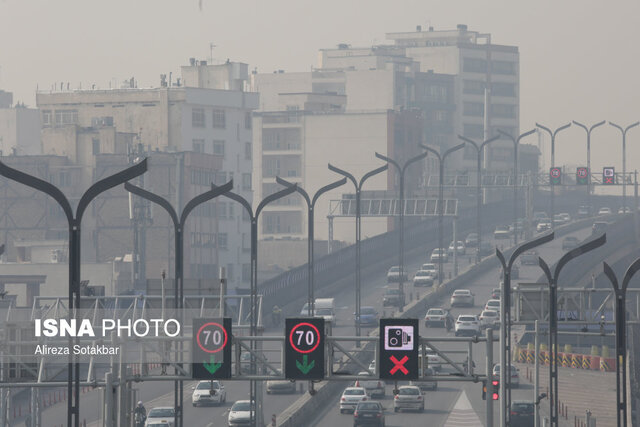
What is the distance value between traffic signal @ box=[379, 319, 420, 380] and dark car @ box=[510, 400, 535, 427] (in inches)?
1147

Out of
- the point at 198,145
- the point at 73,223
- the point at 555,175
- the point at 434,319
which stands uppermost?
the point at 198,145

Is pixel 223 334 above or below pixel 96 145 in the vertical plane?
below

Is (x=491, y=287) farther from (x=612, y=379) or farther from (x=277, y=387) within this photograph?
(x=277, y=387)

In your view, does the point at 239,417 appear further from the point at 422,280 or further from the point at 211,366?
the point at 422,280

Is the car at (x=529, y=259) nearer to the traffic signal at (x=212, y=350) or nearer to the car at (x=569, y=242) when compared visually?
the car at (x=569, y=242)

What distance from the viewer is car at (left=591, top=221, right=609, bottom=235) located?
518 ft

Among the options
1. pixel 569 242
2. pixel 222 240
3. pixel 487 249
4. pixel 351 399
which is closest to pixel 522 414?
pixel 351 399

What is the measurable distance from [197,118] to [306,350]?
134348 millimetres

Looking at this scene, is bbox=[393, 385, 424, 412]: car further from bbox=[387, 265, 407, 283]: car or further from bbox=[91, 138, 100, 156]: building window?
bbox=[91, 138, 100, 156]: building window

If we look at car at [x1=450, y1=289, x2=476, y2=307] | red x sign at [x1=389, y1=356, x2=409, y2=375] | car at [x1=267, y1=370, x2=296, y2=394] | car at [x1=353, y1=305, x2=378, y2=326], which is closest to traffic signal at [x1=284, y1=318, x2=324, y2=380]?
red x sign at [x1=389, y1=356, x2=409, y2=375]

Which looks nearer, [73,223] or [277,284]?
[73,223]

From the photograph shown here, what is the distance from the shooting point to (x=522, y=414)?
63125mm

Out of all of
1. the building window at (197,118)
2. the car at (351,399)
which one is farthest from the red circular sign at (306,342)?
the building window at (197,118)

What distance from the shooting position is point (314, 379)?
35.1 meters
